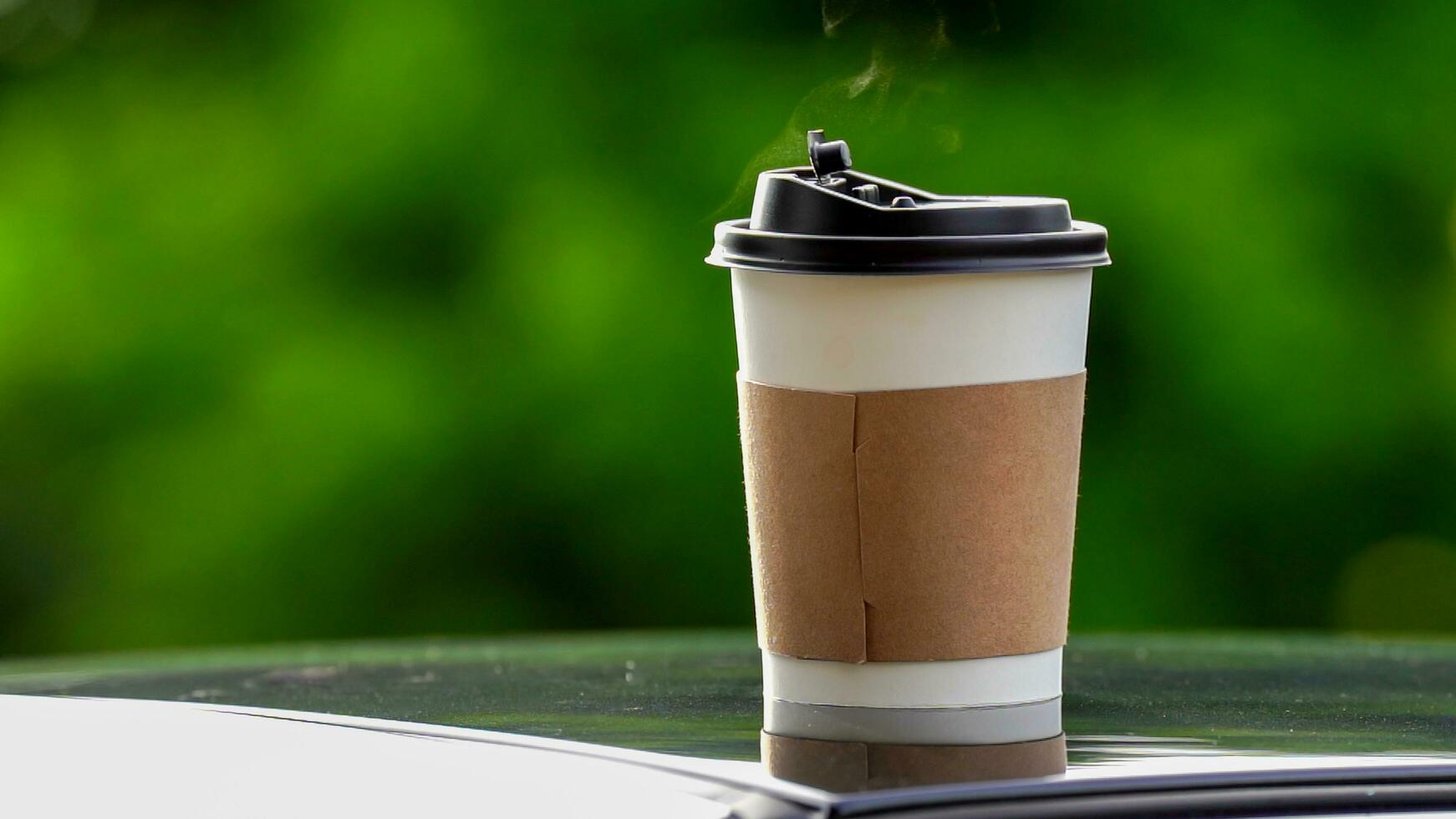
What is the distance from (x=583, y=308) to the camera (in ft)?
21.1

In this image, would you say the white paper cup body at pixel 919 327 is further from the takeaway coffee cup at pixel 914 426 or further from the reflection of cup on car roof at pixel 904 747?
the reflection of cup on car roof at pixel 904 747

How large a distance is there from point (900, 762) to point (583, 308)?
536 centimetres

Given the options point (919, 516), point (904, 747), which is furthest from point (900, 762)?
point (919, 516)

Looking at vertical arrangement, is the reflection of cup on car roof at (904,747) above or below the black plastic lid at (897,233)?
below

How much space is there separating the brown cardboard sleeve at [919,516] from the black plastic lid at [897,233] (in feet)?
0.34

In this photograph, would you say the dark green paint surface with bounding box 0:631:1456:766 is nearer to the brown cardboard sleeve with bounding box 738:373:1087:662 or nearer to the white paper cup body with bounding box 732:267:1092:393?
the brown cardboard sleeve with bounding box 738:373:1087:662

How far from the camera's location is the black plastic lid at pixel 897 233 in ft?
4.40

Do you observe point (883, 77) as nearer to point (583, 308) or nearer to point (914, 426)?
point (914, 426)

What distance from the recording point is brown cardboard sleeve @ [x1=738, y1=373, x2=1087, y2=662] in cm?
138

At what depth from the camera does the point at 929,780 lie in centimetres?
107

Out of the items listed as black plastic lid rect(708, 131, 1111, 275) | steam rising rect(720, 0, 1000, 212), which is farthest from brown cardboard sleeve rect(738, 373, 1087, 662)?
steam rising rect(720, 0, 1000, 212)

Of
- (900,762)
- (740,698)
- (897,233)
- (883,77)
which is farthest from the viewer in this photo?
(883,77)

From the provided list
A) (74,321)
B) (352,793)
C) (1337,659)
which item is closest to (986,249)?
(352,793)

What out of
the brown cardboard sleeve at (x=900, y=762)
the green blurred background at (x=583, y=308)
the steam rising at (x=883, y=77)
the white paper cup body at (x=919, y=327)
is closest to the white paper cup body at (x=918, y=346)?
the white paper cup body at (x=919, y=327)
